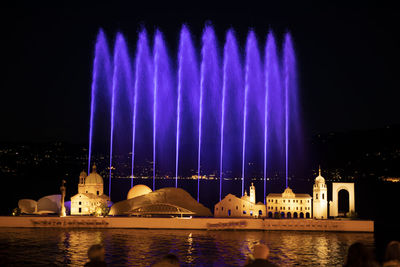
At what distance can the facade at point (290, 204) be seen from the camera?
7888 centimetres

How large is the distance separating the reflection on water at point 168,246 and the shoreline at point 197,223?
1805mm

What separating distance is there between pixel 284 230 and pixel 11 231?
39917 mm

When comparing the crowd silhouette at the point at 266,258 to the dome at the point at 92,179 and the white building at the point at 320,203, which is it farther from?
the dome at the point at 92,179

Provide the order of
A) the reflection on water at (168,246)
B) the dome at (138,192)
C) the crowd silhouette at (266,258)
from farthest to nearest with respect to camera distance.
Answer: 1. the dome at (138,192)
2. the reflection on water at (168,246)
3. the crowd silhouette at (266,258)

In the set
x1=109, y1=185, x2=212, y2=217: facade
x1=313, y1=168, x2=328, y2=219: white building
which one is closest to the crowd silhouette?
x1=109, y1=185, x2=212, y2=217: facade

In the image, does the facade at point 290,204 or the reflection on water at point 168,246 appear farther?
the facade at point 290,204

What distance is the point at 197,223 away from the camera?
71.9 metres

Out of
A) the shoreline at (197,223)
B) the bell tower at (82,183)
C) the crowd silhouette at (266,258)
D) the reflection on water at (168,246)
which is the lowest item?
the reflection on water at (168,246)

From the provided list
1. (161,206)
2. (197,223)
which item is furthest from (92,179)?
(197,223)

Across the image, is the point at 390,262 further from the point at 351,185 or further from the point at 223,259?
the point at 351,185

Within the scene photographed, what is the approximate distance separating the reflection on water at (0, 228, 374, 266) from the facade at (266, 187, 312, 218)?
31.0 feet

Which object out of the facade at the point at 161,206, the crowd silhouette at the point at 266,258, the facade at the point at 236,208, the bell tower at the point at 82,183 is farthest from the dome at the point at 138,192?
the crowd silhouette at the point at 266,258

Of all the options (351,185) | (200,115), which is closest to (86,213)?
(200,115)

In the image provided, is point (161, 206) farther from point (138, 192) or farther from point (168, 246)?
point (168, 246)
